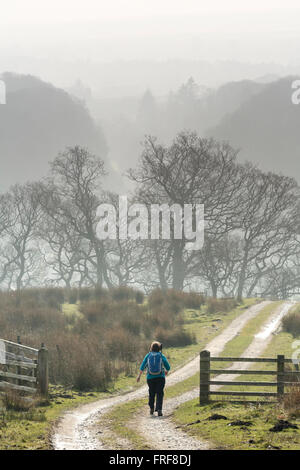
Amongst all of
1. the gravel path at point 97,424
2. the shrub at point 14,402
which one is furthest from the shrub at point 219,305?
the shrub at point 14,402

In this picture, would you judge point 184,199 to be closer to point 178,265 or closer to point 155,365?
point 178,265

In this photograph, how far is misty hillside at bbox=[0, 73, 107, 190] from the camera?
7170 inches

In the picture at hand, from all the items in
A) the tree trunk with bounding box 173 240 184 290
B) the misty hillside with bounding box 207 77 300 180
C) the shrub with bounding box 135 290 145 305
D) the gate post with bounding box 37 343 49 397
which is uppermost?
the misty hillside with bounding box 207 77 300 180

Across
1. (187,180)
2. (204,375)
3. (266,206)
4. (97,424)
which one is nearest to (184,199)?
(187,180)

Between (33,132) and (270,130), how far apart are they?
64.3 m

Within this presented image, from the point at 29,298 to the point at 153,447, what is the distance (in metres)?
31.6

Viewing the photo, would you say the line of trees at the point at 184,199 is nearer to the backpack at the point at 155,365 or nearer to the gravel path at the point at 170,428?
the gravel path at the point at 170,428

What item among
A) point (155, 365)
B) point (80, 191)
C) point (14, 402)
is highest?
point (80, 191)

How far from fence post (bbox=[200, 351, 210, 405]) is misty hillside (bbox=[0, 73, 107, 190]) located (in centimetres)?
16144

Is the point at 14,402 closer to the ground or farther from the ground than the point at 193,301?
closer to the ground

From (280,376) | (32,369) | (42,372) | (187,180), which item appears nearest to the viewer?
(280,376)

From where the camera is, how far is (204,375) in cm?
1770

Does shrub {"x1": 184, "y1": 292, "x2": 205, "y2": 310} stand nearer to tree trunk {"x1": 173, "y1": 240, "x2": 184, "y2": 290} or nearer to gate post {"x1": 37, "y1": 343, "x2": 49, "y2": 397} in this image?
tree trunk {"x1": 173, "y1": 240, "x2": 184, "y2": 290}

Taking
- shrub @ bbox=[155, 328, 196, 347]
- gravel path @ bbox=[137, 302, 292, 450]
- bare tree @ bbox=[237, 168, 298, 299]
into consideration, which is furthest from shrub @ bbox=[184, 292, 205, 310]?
gravel path @ bbox=[137, 302, 292, 450]
